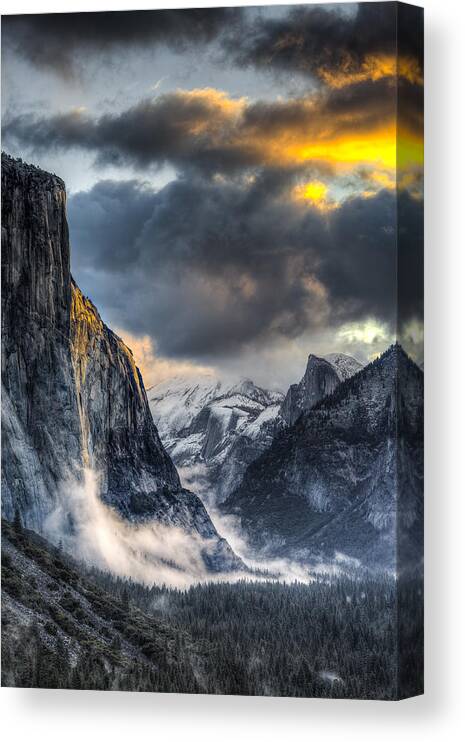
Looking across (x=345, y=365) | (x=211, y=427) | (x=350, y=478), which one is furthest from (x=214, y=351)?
(x=350, y=478)

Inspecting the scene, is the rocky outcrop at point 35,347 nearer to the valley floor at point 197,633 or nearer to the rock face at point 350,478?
the valley floor at point 197,633

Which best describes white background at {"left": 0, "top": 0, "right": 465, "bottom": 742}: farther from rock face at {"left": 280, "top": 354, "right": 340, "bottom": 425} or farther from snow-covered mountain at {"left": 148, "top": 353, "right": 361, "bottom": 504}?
snow-covered mountain at {"left": 148, "top": 353, "right": 361, "bottom": 504}

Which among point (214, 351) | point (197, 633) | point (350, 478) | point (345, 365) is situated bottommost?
point (197, 633)

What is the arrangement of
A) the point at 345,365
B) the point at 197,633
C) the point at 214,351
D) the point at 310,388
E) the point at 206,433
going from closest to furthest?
1. the point at 345,365
2. the point at 310,388
3. the point at 197,633
4. the point at 214,351
5. the point at 206,433

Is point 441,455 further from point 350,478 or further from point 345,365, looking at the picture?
point 345,365

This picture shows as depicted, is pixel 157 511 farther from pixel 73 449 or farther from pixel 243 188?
pixel 243 188

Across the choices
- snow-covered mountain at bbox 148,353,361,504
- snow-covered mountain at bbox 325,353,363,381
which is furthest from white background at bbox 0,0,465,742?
snow-covered mountain at bbox 148,353,361,504
